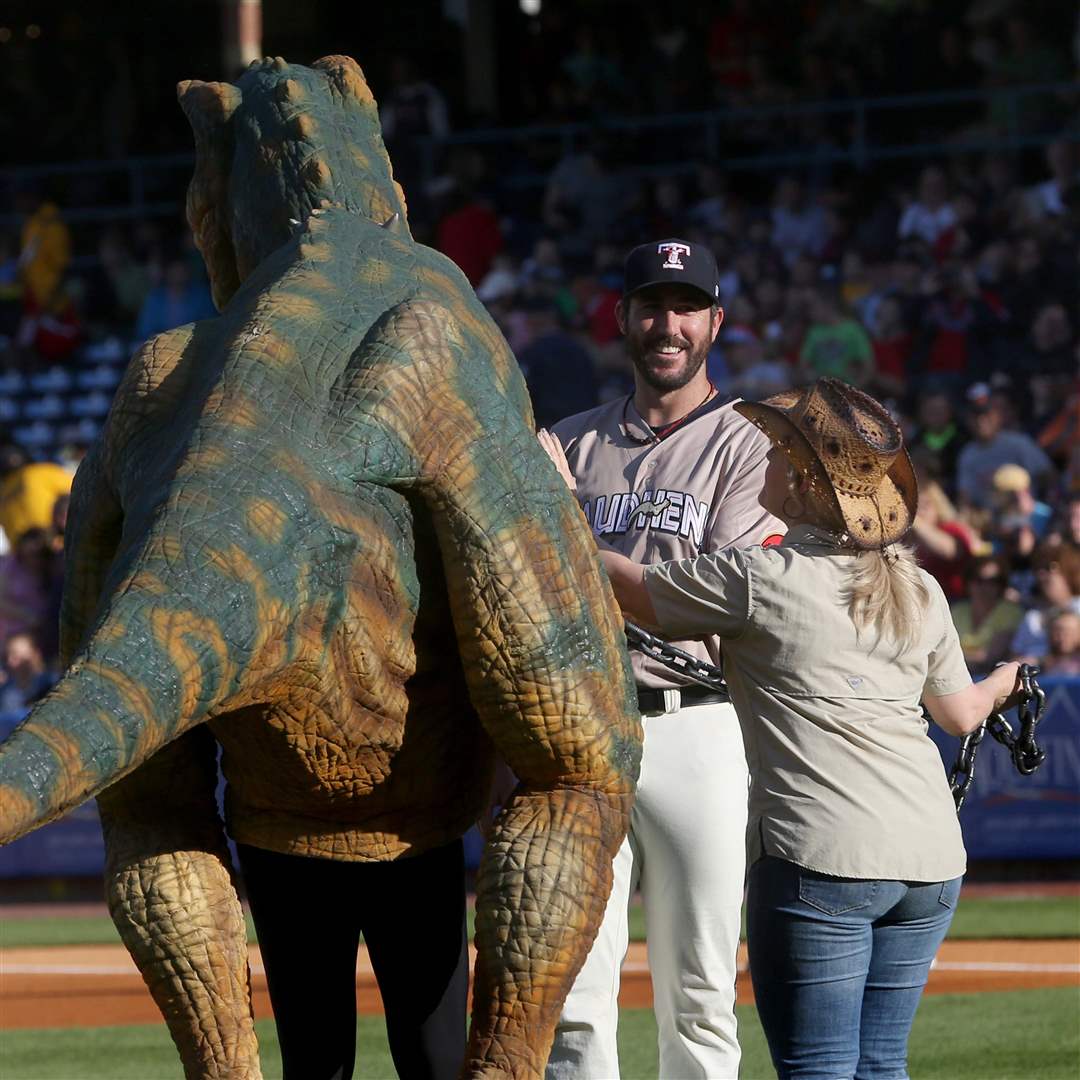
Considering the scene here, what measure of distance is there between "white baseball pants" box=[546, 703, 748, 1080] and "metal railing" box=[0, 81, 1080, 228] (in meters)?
11.6

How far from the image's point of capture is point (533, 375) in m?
12.6

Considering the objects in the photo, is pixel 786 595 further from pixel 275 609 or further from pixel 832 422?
pixel 275 609

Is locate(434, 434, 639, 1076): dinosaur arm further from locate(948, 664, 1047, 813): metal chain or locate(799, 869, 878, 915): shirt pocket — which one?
locate(948, 664, 1047, 813): metal chain

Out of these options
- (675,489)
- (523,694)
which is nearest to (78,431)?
(675,489)

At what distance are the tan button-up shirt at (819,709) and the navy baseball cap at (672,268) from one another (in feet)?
3.75

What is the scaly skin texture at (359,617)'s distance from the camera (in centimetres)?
256

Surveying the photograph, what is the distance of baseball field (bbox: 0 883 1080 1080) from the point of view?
6.62 m

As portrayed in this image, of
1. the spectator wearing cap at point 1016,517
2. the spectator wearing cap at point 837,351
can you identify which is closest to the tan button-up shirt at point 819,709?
the spectator wearing cap at point 1016,517

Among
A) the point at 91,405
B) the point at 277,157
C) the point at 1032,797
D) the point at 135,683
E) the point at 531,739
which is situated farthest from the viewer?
the point at 91,405

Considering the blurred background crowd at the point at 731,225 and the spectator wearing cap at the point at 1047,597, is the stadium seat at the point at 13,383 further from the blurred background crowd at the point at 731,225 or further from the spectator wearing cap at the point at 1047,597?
the spectator wearing cap at the point at 1047,597

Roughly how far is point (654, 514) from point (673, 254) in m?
0.63

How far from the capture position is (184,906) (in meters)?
2.76

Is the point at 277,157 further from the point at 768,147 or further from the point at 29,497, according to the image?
the point at 768,147

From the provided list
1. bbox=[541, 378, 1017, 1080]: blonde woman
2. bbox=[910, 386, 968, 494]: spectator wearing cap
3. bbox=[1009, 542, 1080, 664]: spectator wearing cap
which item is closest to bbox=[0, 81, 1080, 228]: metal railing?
bbox=[910, 386, 968, 494]: spectator wearing cap
